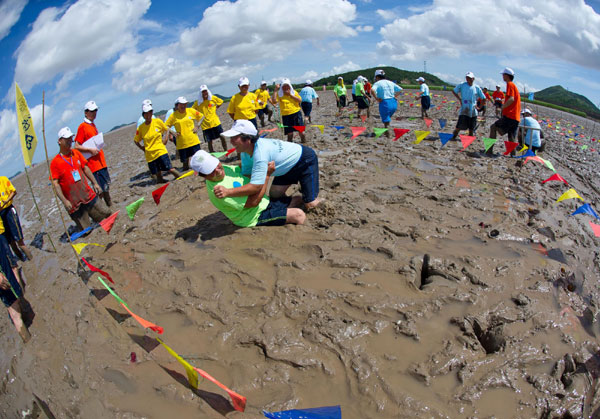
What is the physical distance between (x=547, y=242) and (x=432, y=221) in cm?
132

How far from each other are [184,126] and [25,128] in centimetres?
394

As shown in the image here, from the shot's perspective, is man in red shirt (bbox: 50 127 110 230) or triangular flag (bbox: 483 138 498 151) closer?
man in red shirt (bbox: 50 127 110 230)

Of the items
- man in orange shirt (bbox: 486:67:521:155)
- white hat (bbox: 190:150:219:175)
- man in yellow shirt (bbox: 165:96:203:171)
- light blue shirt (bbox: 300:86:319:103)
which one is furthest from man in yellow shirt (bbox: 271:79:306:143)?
white hat (bbox: 190:150:219:175)

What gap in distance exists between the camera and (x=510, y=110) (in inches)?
294

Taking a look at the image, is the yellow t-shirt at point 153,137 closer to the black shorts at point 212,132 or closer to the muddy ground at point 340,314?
the black shorts at point 212,132

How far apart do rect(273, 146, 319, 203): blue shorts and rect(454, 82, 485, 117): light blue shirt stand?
18.6 feet

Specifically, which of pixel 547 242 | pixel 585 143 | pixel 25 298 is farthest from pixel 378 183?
pixel 585 143

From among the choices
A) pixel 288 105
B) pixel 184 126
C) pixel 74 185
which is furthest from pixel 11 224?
pixel 288 105

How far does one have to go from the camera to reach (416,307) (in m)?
3.05

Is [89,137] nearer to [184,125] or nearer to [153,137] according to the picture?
[153,137]

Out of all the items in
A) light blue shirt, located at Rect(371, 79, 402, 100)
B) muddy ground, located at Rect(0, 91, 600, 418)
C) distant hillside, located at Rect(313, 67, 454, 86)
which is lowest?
distant hillside, located at Rect(313, 67, 454, 86)

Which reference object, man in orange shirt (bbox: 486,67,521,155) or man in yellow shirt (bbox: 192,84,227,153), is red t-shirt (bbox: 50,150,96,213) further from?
man in orange shirt (bbox: 486,67,521,155)

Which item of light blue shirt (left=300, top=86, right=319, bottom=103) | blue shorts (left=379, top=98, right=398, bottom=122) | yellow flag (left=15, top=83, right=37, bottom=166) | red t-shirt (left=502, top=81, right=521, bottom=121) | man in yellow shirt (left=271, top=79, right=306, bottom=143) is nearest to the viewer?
yellow flag (left=15, top=83, right=37, bottom=166)

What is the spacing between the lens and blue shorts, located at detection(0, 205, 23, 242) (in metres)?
4.57
